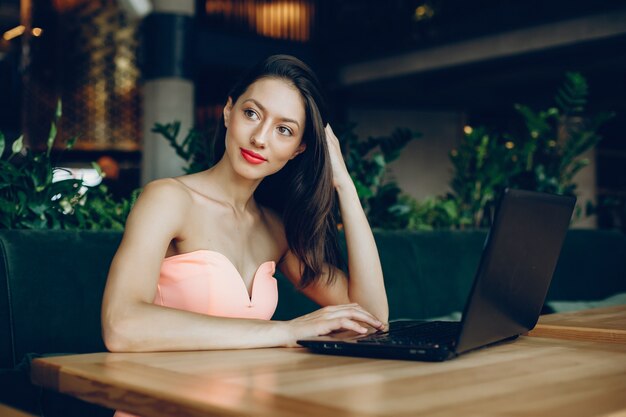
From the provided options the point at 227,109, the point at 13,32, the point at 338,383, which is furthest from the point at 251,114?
the point at 13,32

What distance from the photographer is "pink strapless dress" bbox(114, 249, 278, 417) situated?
1754 mm

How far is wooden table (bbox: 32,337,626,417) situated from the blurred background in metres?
6.54

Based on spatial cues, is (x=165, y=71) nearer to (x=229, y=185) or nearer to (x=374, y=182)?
(x=374, y=182)

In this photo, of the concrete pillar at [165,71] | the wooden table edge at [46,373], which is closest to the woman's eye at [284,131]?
the wooden table edge at [46,373]

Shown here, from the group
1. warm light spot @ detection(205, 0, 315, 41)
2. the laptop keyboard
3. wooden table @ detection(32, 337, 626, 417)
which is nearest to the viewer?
wooden table @ detection(32, 337, 626, 417)

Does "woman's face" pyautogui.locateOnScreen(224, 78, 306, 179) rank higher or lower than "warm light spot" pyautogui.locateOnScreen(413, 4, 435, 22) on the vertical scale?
lower

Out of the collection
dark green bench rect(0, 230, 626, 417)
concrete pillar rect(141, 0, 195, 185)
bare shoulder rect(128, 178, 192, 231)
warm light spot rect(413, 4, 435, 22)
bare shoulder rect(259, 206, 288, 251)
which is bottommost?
dark green bench rect(0, 230, 626, 417)

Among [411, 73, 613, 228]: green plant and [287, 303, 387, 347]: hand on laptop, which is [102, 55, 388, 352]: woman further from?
[411, 73, 613, 228]: green plant

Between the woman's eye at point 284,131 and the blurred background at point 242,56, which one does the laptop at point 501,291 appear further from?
the blurred background at point 242,56

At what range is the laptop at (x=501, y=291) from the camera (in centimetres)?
113

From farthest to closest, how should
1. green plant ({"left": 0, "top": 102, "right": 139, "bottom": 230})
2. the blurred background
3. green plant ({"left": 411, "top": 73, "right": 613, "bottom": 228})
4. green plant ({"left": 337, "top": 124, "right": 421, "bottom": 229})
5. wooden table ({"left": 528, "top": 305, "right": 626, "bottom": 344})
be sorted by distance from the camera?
1. the blurred background
2. green plant ({"left": 411, "top": 73, "right": 613, "bottom": 228})
3. green plant ({"left": 337, "top": 124, "right": 421, "bottom": 229})
4. green plant ({"left": 0, "top": 102, "right": 139, "bottom": 230})
5. wooden table ({"left": 528, "top": 305, "right": 626, "bottom": 344})

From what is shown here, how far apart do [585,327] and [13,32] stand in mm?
9351

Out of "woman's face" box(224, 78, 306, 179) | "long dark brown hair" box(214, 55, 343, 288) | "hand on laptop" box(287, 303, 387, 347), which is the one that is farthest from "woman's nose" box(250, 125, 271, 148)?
"hand on laptop" box(287, 303, 387, 347)

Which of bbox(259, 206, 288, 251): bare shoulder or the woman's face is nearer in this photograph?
the woman's face
